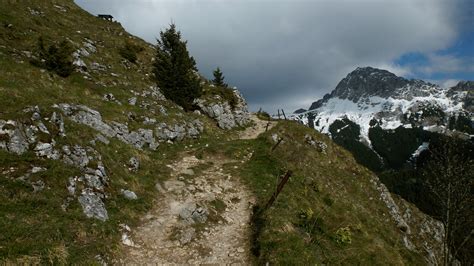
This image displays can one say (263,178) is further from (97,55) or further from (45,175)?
(97,55)

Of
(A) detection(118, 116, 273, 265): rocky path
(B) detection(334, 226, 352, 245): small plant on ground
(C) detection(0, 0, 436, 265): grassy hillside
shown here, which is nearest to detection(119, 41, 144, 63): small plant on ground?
(C) detection(0, 0, 436, 265): grassy hillside

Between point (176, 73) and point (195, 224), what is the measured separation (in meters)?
29.8

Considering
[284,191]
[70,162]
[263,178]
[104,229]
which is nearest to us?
[104,229]

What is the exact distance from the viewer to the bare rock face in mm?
45500

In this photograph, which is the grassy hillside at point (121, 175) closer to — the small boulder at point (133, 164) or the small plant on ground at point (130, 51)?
the small boulder at point (133, 164)

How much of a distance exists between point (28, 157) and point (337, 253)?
1642cm

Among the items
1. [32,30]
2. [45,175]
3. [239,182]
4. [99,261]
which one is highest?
[32,30]

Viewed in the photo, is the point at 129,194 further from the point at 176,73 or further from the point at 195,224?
the point at 176,73

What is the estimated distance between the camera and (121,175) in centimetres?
2022

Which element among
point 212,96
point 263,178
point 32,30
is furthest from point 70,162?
point 212,96

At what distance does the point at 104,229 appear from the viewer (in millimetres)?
14938

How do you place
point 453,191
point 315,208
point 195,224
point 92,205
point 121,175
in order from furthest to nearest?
point 315,208 → point 121,175 → point 195,224 → point 453,191 → point 92,205

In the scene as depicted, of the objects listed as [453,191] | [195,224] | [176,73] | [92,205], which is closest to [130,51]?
[176,73]

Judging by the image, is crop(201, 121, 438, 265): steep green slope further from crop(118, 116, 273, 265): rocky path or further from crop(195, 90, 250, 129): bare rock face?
crop(195, 90, 250, 129): bare rock face
